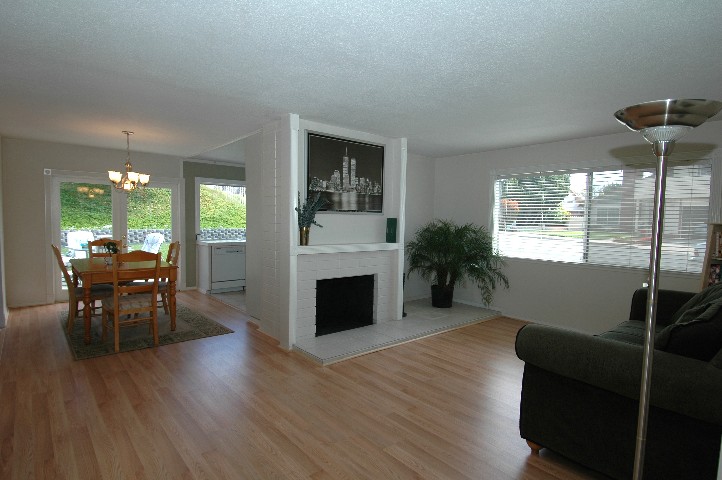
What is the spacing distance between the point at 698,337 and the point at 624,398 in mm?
455

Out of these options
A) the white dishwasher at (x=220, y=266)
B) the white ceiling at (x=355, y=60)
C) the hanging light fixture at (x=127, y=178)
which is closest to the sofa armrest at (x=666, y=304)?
the white ceiling at (x=355, y=60)

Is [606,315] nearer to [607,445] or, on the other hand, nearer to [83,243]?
[607,445]

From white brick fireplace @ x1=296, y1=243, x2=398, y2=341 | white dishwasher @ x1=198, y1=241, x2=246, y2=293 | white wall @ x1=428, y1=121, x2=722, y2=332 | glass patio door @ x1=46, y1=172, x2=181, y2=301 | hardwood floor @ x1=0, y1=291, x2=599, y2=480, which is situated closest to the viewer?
hardwood floor @ x1=0, y1=291, x2=599, y2=480

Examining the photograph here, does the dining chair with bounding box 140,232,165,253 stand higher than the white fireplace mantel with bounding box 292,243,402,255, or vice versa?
the white fireplace mantel with bounding box 292,243,402,255

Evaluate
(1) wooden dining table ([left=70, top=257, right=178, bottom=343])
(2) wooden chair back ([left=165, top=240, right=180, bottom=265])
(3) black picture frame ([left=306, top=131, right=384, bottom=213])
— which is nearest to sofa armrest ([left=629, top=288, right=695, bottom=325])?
(3) black picture frame ([left=306, top=131, right=384, bottom=213])

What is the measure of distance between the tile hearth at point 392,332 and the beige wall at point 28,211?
4.32 meters

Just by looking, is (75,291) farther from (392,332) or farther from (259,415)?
(392,332)

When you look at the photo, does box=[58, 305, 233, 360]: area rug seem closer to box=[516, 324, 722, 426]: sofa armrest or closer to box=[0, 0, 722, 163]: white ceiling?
box=[0, 0, 722, 163]: white ceiling

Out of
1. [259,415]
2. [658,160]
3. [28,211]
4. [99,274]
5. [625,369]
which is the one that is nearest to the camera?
[658,160]

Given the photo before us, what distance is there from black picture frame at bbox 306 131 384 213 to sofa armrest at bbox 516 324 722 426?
9.09ft

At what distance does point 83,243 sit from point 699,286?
25.9 feet

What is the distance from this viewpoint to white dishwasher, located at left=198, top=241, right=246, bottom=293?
6.47m

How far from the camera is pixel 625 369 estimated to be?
5.97ft

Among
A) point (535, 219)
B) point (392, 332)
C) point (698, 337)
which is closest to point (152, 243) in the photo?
point (392, 332)
